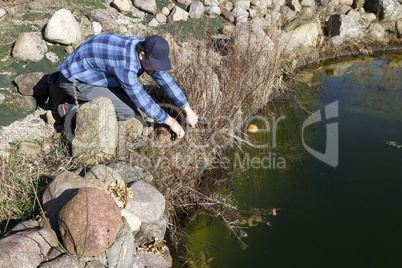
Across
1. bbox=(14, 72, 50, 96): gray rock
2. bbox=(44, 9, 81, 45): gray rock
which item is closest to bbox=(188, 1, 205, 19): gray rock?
bbox=(44, 9, 81, 45): gray rock

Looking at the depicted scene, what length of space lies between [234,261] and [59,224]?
1.35 m

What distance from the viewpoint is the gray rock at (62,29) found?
4250 millimetres

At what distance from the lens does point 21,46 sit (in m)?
4.02

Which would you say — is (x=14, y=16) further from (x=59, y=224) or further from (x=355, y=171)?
(x=355, y=171)

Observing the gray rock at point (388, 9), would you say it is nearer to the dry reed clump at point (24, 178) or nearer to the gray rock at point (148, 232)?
the gray rock at point (148, 232)

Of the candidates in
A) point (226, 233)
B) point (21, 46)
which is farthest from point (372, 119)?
point (21, 46)

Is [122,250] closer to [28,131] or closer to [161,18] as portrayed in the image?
[28,131]

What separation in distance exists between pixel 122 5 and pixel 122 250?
425cm

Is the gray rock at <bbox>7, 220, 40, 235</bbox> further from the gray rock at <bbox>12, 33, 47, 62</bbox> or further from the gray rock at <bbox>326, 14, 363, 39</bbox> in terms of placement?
the gray rock at <bbox>326, 14, 363, 39</bbox>

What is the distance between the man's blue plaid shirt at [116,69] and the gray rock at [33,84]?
2.23ft

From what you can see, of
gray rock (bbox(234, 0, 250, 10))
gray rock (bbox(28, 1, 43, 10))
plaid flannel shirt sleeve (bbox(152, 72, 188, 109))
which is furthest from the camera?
gray rock (bbox(234, 0, 250, 10))

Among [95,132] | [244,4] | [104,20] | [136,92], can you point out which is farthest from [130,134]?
[244,4]

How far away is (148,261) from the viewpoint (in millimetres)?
2467

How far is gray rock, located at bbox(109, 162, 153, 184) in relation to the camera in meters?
2.83
